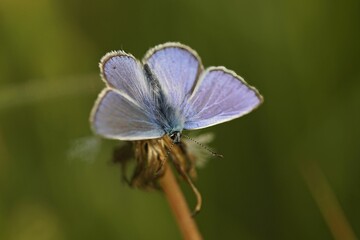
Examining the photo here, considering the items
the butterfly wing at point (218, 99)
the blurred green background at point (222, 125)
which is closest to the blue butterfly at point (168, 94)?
the butterfly wing at point (218, 99)

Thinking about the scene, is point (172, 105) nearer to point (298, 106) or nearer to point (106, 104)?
point (106, 104)

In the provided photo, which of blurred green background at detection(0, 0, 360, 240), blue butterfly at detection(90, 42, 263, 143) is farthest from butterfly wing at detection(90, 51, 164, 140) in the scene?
blurred green background at detection(0, 0, 360, 240)

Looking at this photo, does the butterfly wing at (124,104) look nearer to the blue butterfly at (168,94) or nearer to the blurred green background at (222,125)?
the blue butterfly at (168,94)

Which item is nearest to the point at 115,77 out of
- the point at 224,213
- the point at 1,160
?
the point at 1,160

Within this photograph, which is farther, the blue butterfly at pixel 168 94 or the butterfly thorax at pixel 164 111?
the butterfly thorax at pixel 164 111

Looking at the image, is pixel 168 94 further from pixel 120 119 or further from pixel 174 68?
pixel 120 119

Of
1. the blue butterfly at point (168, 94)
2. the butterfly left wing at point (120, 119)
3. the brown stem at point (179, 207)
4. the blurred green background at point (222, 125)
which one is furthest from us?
the blurred green background at point (222, 125)

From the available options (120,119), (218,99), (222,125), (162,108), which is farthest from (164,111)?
(222,125)
